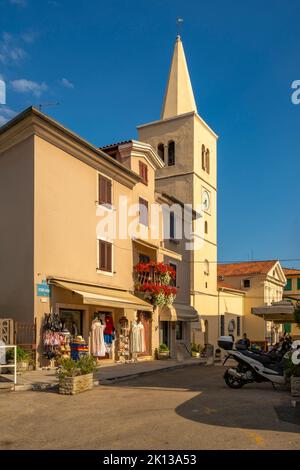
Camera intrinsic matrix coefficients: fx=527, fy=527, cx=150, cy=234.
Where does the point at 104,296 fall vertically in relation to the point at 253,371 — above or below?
above

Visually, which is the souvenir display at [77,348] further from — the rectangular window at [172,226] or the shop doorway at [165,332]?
the rectangular window at [172,226]

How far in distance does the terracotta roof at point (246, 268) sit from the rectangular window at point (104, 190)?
103 feet

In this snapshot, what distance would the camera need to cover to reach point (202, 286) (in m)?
39.8

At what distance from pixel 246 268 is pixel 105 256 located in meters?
33.1

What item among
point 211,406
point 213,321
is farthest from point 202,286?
point 211,406

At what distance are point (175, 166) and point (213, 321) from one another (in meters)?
12.5

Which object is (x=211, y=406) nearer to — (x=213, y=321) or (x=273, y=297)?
(x=213, y=321)

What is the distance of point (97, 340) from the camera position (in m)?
20.6

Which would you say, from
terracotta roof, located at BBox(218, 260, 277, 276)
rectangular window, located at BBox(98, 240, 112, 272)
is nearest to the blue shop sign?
rectangular window, located at BBox(98, 240, 112, 272)

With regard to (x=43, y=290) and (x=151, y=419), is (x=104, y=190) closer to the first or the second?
(x=43, y=290)

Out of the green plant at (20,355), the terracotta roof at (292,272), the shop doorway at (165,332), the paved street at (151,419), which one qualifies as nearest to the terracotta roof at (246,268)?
the terracotta roof at (292,272)

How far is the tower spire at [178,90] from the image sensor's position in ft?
142

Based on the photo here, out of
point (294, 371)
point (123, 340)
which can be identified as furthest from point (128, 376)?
point (123, 340)
